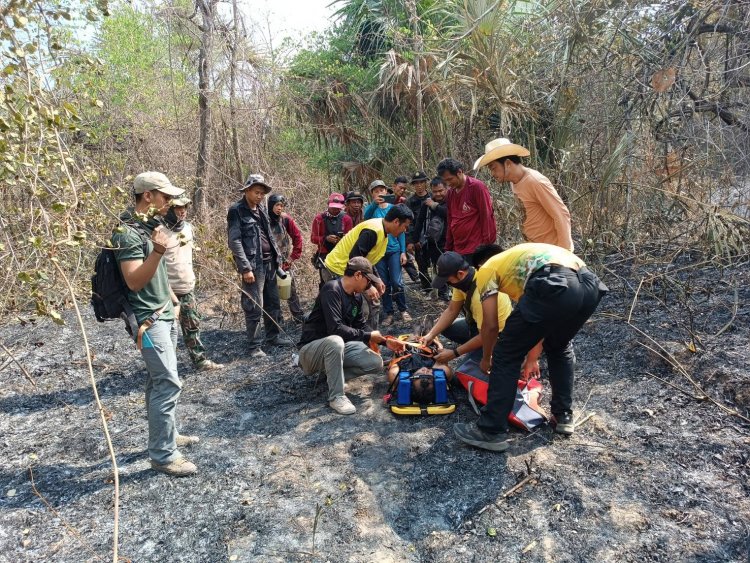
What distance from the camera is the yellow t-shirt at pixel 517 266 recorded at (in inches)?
115

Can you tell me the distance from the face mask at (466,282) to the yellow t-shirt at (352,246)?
4.51ft

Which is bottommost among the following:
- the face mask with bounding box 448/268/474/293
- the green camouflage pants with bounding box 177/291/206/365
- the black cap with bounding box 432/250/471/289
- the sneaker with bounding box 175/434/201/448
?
the sneaker with bounding box 175/434/201/448

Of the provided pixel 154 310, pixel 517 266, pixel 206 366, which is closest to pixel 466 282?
pixel 517 266

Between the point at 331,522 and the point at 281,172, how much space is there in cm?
846

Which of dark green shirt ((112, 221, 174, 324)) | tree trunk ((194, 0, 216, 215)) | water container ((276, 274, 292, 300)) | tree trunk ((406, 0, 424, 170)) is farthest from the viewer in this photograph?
tree trunk ((194, 0, 216, 215))

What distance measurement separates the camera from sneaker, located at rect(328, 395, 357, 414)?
378cm

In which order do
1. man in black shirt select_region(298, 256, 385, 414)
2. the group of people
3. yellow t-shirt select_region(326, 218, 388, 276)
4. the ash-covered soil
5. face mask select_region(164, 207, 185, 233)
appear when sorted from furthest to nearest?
yellow t-shirt select_region(326, 218, 388, 276)
face mask select_region(164, 207, 185, 233)
man in black shirt select_region(298, 256, 385, 414)
the group of people
the ash-covered soil

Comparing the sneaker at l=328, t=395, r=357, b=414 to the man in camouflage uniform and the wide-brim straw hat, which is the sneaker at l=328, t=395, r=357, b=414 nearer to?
the man in camouflage uniform

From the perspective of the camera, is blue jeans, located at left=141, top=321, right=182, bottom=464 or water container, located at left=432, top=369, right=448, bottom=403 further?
water container, located at left=432, top=369, right=448, bottom=403

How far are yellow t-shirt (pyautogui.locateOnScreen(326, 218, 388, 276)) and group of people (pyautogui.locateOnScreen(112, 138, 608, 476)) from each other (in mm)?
13

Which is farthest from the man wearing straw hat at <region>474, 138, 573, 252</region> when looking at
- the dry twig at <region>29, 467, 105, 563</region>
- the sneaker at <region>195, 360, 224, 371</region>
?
the dry twig at <region>29, 467, 105, 563</region>

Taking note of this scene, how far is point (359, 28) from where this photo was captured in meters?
9.14

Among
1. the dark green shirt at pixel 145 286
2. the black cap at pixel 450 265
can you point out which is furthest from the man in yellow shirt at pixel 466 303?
the dark green shirt at pixel 145 286

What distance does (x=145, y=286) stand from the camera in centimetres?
288
